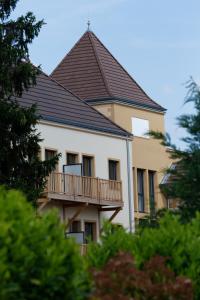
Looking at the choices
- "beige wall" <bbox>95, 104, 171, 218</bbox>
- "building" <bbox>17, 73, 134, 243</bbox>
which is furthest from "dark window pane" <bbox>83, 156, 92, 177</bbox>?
"beige wall" <bbox>95, 104, 171, 218</bbox>

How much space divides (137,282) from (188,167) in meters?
6.24

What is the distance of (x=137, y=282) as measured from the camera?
13.2 metres

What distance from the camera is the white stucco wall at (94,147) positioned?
2329 inches

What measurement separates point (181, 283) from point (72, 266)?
2.13 meters

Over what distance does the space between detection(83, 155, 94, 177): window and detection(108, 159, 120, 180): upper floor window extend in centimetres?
152

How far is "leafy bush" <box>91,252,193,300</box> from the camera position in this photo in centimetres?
1276

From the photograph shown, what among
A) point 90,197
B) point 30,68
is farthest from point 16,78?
point 90,197

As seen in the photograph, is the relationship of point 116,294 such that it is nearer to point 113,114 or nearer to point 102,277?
point 102,277

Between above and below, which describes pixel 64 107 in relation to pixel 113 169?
above

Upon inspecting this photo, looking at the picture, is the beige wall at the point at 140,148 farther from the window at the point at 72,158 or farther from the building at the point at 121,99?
the window at the point at 72,158

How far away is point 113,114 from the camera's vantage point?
Result: 6700cm

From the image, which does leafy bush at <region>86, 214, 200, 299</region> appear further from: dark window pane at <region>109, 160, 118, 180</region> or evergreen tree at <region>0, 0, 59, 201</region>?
dark window pane at <region>109, 160, 118, 180</region>

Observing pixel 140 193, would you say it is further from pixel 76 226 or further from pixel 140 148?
pixel 76 226

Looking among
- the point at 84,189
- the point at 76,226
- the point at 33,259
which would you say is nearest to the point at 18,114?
the point at 84,189
